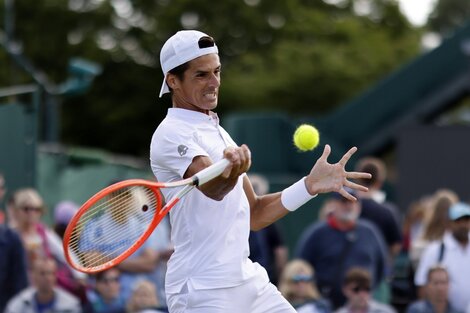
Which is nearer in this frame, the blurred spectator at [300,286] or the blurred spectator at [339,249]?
the blurred spectator at [300,286]

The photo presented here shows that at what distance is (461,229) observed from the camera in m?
10.8

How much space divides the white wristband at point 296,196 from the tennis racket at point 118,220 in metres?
0.59

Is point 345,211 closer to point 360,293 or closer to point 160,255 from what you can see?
point 360,293

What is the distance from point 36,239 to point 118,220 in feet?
18.0

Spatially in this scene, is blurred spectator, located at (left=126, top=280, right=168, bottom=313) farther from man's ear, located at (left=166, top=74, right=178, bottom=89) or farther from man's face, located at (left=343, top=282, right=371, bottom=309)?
man's ear, located at (left=166, top=74, right=178, bottom=89)

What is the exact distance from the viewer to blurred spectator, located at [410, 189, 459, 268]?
11344mm

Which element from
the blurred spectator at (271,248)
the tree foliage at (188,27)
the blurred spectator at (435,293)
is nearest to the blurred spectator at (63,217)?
the blurred spectator at (271,248)

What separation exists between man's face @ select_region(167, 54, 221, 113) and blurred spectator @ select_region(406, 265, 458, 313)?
4739mm

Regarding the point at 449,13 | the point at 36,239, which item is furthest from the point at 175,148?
the point at 449,13

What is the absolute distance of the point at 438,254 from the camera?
10.9 meters

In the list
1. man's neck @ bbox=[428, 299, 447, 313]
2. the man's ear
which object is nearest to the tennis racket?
the man's ear

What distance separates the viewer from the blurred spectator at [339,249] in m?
11.0

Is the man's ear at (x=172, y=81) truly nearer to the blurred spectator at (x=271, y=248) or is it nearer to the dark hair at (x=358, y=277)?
the dark hair at (x=358, y=277)

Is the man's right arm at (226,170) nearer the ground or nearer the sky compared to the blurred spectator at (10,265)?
nearer the sky
